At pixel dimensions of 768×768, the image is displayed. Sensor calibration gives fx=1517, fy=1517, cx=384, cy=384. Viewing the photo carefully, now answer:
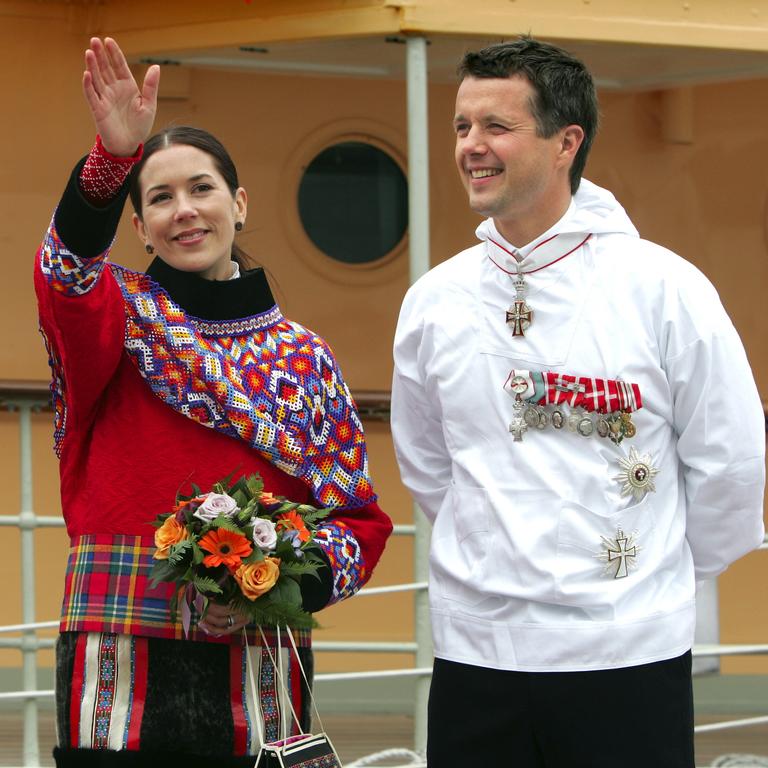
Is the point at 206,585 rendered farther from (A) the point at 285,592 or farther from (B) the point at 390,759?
(B) the point at 390,759

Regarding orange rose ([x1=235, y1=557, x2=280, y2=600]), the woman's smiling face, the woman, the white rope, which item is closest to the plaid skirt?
the woman

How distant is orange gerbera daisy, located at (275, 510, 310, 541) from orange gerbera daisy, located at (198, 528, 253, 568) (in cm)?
10

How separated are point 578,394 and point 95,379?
85cm

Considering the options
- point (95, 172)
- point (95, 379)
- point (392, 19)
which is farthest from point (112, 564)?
point (392, 19)

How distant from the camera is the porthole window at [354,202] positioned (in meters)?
6.44

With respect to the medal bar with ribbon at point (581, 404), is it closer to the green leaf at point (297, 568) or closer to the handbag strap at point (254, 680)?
the green leaf at point (297, 568)

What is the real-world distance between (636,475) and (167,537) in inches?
31.7

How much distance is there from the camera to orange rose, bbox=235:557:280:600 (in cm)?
250

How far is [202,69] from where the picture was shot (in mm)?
6305

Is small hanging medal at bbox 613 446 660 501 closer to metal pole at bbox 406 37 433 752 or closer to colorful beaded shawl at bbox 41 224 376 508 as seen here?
colorful beaded shawl at bbox 41 224 376 508

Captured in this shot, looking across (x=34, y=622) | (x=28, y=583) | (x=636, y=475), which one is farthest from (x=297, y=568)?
(x=34, y=622)

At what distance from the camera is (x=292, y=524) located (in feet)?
8.58

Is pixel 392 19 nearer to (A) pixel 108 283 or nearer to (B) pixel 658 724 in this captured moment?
(A) pixel 108 283

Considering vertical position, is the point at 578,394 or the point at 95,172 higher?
the point at 95,172
